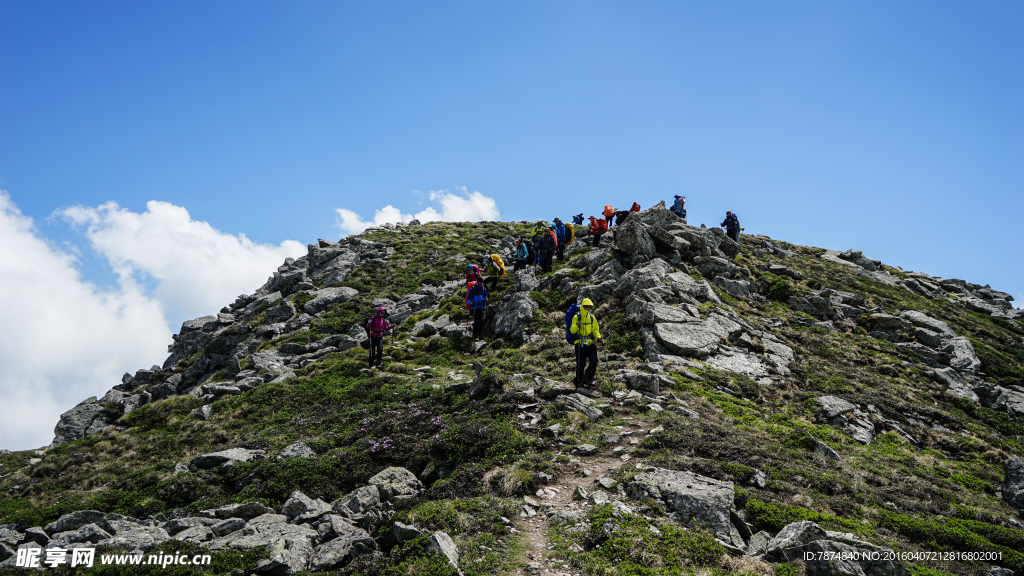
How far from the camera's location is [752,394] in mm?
19516

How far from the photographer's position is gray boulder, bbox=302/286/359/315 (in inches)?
1432

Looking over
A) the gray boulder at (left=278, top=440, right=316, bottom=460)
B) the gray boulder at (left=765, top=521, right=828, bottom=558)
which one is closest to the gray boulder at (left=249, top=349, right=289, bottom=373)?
the gray boulder at (left=278, top=440, right=316, bottom=460)

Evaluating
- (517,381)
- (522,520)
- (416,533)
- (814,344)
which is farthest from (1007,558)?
(814,344)

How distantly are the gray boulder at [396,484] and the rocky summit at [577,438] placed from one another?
0.18ft

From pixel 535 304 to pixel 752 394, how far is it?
12208 mm

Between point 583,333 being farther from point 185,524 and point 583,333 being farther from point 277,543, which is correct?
point 185,524

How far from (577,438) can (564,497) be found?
329 cm

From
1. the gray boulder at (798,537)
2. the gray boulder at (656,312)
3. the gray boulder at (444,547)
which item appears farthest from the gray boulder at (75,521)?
the gray boulder at (656,312)

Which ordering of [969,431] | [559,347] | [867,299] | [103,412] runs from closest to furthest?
1. [969,431]
2. [559,347]
3. [103,412]
4. [867,299]

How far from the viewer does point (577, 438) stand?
1393 cm

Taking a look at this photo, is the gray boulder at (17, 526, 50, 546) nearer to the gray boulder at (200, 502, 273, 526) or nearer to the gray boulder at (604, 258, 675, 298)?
the gray boulder at (200, 502, 273, 526)

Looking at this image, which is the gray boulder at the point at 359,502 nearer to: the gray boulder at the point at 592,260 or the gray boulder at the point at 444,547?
the gray boulder at the point at 444,547

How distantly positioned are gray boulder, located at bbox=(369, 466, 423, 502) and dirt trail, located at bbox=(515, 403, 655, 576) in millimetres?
3058

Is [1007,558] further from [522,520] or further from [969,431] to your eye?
[969,431]
